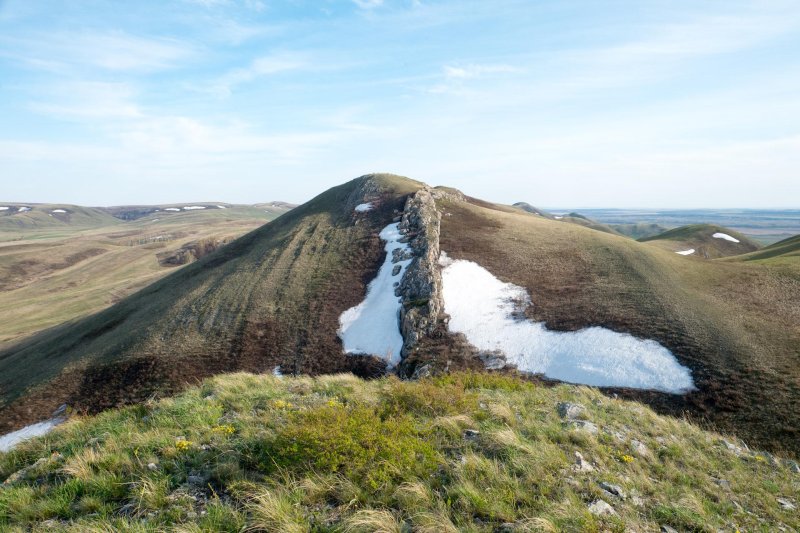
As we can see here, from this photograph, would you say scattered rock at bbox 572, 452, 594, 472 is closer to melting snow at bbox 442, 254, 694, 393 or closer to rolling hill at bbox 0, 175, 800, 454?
rolling hill at bbox 0, 175, 800, 454

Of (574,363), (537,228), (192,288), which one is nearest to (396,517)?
(574,363)

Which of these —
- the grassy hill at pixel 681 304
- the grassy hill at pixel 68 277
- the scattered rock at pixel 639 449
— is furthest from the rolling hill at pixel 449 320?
the grassy hill at pixel 68 277

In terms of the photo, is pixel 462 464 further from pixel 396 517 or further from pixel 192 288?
pixel 192 288

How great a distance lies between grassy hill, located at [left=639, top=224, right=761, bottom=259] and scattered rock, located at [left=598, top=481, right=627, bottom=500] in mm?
90005

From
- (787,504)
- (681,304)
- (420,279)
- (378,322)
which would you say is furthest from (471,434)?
(681,304)

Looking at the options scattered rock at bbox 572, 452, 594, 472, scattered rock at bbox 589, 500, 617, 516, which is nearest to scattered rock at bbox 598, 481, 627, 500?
scattered rock at bbox 572, 452, 594, 472

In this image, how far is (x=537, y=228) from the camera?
53.5 meters

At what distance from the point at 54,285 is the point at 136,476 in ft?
443

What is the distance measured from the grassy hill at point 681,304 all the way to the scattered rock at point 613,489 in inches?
716

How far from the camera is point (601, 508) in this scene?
7.23 meters

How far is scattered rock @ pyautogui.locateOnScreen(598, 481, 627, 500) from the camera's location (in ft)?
25.7

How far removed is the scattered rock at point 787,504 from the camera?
29.3ft

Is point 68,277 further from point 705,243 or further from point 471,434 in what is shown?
point 705,243

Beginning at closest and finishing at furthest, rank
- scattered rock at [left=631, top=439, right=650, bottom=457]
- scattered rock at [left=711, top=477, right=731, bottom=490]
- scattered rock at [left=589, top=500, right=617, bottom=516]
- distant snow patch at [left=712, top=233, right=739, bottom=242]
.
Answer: scattered rock at [left=589, top=500, right=617, bottom=516]
scattered rock at [left=711, top=477, right=731, bottom=490]
scattered rock at [left=631, top=439, right=650, bottom=457]
distant snow patch at [left=712, top=233, right=739, bottom=242]
